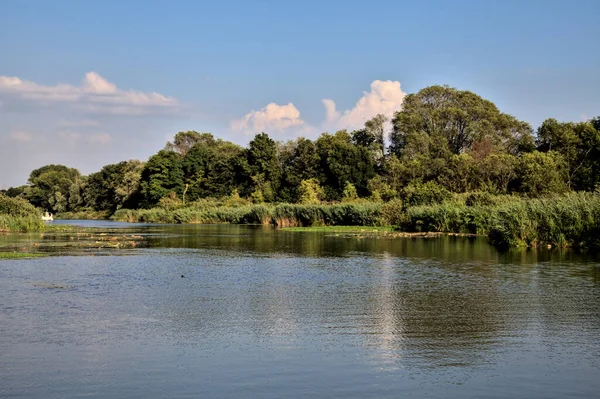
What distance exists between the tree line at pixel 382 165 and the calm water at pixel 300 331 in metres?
33.8

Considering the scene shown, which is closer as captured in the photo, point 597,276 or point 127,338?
point 127,338

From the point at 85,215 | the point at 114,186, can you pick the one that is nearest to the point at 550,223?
the point at 114,186

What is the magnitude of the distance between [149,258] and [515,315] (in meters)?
18.0

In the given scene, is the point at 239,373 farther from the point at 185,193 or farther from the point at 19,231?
the point at 185,193

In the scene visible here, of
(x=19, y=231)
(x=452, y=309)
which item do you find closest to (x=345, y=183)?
(x=19, y=231)

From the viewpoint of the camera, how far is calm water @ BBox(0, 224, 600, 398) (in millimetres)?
9852

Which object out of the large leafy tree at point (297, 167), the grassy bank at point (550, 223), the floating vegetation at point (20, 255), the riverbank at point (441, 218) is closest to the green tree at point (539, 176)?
the riverbank at point (441, 218)

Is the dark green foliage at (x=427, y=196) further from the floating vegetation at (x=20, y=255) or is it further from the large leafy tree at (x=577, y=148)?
the floating vegetation at (x=20, y=255)

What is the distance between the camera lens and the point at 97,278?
21.2 m

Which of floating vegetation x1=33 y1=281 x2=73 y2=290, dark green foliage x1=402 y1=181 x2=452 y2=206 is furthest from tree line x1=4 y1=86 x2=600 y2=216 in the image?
floating vegetation x1=33 y1=281 x2=73 y2=290

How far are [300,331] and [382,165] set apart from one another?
3074 inches

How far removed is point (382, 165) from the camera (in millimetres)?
90125

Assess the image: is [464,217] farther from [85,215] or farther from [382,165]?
[85,215]

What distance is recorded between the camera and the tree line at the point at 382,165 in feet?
203
